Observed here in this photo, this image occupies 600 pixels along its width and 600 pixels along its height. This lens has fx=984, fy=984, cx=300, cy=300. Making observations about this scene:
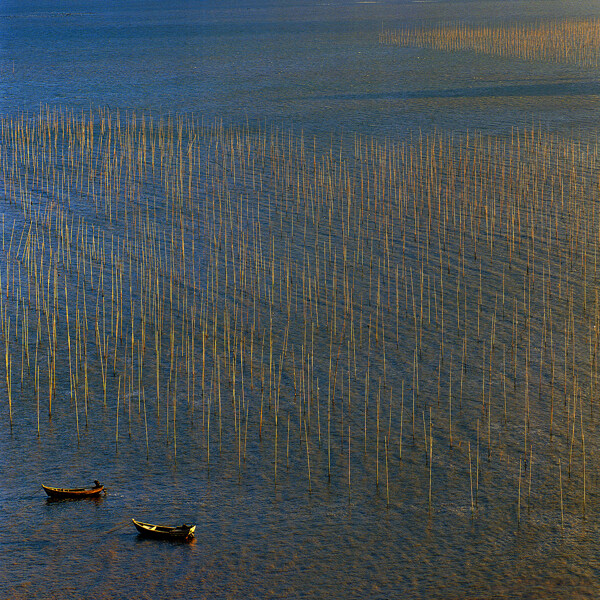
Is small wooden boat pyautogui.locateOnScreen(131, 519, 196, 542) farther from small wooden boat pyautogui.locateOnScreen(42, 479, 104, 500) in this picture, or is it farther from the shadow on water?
the shadow on water

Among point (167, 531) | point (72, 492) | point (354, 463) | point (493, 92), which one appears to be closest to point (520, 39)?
point (493, 92)

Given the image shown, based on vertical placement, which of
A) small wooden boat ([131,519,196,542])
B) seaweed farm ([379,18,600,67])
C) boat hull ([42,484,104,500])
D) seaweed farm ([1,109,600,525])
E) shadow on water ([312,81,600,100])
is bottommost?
small wooden boat ([131,519,196,542])

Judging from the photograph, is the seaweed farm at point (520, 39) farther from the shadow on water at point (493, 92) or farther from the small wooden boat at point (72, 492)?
the small wooden boat at point (72, 492)

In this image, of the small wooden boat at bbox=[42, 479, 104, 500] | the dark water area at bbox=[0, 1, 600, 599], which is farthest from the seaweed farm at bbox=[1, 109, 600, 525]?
the small wooden boat at bbox=[42, 479, 104, 500]

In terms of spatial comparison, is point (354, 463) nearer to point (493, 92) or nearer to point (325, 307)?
point (325, 307)

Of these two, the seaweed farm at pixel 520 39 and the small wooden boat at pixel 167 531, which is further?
the seaweed farm at pixel 520 39

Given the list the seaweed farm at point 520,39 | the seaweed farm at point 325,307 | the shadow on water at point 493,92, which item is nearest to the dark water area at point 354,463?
the seaweed farm at point 325,307
